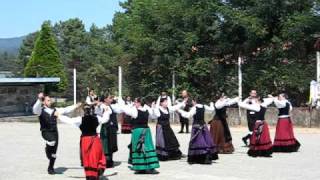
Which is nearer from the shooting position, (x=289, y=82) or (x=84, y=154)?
(x=84, y=154)

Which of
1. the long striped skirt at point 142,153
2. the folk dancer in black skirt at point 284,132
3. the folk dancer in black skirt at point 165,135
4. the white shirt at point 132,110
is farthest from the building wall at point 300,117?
the long striped skirt at point 142,153

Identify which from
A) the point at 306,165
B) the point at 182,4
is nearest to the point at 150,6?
the point at 182,4

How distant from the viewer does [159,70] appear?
30.7 meters

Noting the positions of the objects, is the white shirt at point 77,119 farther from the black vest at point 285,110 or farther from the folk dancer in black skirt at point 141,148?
the black vest at point 285,110

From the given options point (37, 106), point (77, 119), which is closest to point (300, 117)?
point (37, 106)

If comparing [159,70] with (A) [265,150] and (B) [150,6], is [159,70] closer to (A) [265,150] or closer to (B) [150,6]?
(B) [150,6]

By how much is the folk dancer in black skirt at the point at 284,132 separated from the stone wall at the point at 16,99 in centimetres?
2471

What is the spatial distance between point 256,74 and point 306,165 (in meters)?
14.1

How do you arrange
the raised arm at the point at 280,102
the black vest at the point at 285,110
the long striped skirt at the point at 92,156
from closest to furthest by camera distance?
the long striped skirt at the point at 92,156
the raised arm at the point at 280,102
the black vest at the point at 285,110

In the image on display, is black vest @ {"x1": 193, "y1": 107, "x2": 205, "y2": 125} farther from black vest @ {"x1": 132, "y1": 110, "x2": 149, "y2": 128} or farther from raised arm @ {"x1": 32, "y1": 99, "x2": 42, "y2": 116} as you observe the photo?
raised arm @ {"x1": 32, "y1": 99, "x2": 42, "y2": 116}

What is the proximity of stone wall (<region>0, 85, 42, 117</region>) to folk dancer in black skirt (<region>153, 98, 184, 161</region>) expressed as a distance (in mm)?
25044

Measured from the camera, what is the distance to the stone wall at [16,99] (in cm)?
3841

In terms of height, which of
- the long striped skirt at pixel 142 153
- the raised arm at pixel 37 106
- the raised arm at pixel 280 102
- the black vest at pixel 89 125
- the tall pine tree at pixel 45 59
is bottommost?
the long striped skirt at pixel 142 153

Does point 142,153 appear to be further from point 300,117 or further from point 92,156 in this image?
point 300,117
